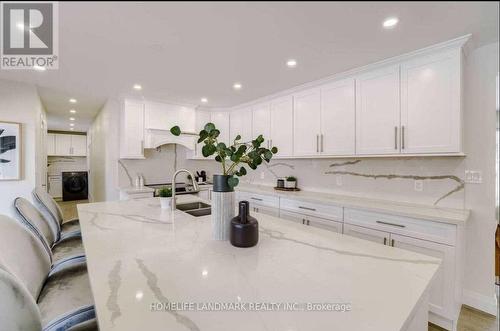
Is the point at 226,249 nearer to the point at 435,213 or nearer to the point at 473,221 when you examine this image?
the point at 435,213

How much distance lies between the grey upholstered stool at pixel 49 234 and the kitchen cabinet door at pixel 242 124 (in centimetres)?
256

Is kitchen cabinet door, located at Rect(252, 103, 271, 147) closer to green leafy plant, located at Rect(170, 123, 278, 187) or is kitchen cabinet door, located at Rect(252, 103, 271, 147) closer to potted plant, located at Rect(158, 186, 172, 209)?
potted plant, located at Rect(158, 186, 172, 209)

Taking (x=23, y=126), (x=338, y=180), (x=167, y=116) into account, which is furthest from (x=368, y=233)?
Result: (x=23, y=126)

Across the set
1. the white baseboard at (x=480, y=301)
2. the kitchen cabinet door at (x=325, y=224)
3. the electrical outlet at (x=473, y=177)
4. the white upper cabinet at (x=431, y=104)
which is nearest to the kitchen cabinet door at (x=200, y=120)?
the kitchen cabinet door at (x=325, y=224)

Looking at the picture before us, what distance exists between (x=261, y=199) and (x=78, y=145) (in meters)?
7.20

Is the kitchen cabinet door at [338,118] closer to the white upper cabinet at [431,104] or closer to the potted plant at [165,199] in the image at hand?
the white upper cabinet at [431,104]

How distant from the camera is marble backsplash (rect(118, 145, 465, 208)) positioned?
2.11 meters

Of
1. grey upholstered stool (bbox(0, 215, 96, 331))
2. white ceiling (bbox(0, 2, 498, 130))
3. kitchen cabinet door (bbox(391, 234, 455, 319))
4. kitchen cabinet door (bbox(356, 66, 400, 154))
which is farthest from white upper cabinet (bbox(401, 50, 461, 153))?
grey upholstered stool (bbox(0, 215, 96, 331))

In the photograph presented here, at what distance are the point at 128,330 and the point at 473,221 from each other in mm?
2608

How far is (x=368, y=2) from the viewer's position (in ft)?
1.27

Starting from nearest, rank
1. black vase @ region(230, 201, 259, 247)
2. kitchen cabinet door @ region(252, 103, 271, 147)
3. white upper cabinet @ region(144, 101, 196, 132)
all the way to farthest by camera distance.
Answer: black vase @ region(230, 201, 259, 247), kitchen cabinet door @ region(252, 103, 271, 147), white upper cabinet @ region(144, 101, 196, 132)

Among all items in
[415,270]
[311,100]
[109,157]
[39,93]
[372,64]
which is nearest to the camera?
[415,270]

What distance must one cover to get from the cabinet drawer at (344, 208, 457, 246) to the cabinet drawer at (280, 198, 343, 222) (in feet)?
0.32

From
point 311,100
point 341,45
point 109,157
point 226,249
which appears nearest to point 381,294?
point 226,249
